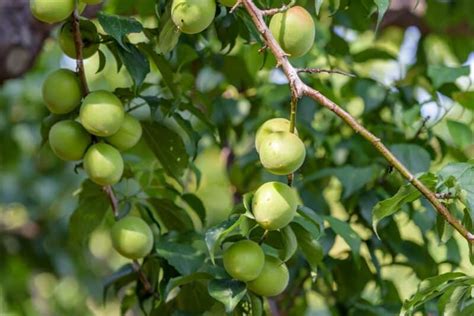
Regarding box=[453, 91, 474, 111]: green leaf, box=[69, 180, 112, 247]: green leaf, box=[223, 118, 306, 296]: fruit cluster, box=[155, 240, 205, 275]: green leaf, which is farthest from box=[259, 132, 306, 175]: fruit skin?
box=[453, 91, 474, 111]: green leaf

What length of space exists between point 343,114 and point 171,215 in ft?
1.28

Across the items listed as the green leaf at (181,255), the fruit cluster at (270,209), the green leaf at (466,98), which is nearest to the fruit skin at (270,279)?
the fruit cluster at (270,209)

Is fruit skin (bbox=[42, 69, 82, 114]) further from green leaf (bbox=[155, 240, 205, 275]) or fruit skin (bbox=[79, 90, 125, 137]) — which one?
green leaf (bbox=[155, 240, 205, 275])

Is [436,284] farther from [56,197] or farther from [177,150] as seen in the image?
[56,197]

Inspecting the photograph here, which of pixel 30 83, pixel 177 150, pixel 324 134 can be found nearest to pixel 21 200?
pixel 30 83

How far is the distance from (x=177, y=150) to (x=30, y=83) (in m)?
1.49

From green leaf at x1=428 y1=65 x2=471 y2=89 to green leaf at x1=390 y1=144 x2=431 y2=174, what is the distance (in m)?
0.11

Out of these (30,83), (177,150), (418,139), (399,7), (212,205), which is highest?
(177,150)

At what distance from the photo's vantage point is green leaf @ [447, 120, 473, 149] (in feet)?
3.61

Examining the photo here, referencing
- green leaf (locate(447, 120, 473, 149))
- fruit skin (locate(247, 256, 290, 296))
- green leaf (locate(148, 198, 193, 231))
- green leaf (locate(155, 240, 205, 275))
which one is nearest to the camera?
fruit skin (locate(247, 256, 290, 296))

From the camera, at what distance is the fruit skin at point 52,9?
0.74 m

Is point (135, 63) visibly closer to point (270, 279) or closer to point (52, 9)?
point (52, 9)

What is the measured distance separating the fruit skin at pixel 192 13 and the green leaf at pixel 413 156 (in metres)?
0.38

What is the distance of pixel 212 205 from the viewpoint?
9.03ft
